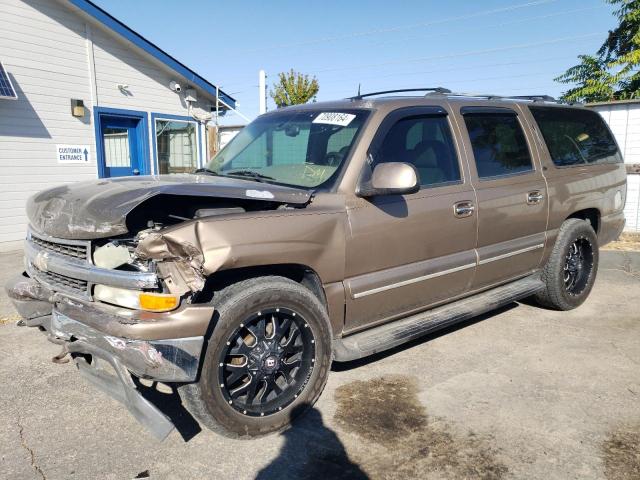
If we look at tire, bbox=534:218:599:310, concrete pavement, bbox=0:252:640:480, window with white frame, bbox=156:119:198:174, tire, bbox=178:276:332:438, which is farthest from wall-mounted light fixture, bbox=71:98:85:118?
tire, bbox=534:218:599:310

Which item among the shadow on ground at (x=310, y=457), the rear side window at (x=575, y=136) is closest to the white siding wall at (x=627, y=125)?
the rear side window at (x=575, y=136)

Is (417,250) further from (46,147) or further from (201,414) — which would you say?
(46,147)

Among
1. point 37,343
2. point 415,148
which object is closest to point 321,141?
point 415,148

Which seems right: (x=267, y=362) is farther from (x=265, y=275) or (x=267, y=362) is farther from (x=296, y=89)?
(x=296, y=89)

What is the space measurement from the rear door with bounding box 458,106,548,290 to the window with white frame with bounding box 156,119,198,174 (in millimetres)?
8064

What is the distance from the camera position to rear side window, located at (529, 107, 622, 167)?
4805 mm

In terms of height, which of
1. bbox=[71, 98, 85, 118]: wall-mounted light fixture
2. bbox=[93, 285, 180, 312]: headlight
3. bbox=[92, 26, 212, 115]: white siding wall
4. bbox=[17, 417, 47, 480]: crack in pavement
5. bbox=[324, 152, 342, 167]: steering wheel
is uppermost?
bbox=[92, 26, 212, 115]: white siding wall

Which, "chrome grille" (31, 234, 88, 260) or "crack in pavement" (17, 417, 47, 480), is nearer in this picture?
"crack in pavement" (17, 417, 47, 480)

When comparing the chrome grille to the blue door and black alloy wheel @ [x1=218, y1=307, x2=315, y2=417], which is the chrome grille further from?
the blue door

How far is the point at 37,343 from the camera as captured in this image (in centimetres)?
432

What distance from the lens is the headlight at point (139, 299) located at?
99.3 inches

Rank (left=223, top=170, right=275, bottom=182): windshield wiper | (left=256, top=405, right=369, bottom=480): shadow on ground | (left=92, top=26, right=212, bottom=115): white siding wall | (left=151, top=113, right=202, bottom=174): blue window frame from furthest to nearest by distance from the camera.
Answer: (left=151, top=113, right=202, bottom=174): blue window frame < (left=92, top=26, right=212, bottom=115): white siding wall < (left=223, top=170, right=275, bottom=182): windshield wiper < (left=256, top=405, right=369, bottom=480): shadow on ground

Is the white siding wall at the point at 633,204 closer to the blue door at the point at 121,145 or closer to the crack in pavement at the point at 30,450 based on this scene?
the blue door at the point at 121,145

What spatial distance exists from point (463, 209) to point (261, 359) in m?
1.93
